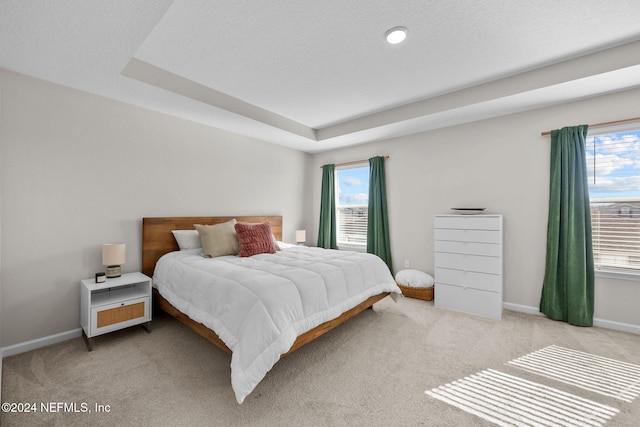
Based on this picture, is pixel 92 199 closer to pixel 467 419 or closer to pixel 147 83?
pixel 147 83

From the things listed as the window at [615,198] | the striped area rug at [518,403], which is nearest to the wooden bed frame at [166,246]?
the striped area rug at [518,403]

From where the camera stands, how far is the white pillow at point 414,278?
12.2ft

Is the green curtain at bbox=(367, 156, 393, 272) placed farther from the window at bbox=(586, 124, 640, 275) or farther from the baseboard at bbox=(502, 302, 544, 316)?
the window at bbox=(586, 124, 640, 275)

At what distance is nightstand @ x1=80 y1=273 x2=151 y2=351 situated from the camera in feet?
7.66

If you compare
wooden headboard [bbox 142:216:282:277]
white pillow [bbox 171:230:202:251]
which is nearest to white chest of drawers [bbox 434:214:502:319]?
white pillow [bbox 171:230:202:251]

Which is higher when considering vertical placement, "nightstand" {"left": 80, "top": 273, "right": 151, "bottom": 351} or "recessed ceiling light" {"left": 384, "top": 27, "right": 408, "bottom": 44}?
"recessed ceiling light" {"left": 384, "top": 27, "right": 408, "bottom": 44}

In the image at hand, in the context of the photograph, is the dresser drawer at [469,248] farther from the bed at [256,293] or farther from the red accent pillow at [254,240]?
the red accent pillow at [254,240]

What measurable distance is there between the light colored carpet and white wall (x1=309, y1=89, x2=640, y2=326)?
1.58ft

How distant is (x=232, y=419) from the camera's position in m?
1.56

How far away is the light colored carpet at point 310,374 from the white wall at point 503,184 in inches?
19.0

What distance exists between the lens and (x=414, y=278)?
3.79 metres

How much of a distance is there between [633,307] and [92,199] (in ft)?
18.3

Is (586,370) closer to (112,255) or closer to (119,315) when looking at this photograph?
(119,315)

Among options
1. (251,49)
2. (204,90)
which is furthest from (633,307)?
(204,90)
